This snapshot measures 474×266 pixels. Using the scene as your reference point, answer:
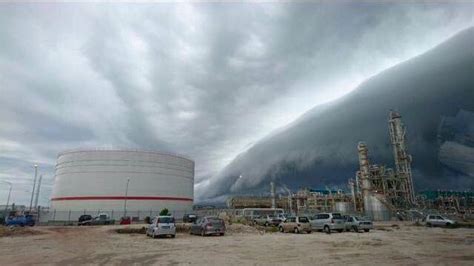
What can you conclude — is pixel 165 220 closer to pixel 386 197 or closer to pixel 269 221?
pixel 269 221

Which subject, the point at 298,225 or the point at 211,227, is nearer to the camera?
the point at 211,227

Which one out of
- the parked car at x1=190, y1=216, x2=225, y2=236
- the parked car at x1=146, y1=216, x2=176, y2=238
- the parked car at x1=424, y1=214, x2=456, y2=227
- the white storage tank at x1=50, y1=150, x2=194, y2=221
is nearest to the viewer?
the parked car at x1=146, y1=216, x2=176, y2=238

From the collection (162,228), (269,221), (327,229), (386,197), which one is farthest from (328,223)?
(386,197)

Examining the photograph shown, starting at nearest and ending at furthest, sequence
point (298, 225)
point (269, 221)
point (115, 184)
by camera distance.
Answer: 1. point (298, 225)
2. point (269, 221)
3. point (115, 184)

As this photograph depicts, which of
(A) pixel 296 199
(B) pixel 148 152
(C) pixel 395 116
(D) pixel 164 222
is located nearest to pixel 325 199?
(A) pixel 296 199

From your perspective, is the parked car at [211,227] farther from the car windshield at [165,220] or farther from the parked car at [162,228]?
the car windshield at [165,220]

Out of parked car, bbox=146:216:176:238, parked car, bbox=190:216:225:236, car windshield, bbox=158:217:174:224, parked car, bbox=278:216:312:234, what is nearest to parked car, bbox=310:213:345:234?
parked car, bbox=278:216:312:234

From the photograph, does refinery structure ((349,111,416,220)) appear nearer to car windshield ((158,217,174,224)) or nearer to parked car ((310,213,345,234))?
parked car ((310,213,345,234))
